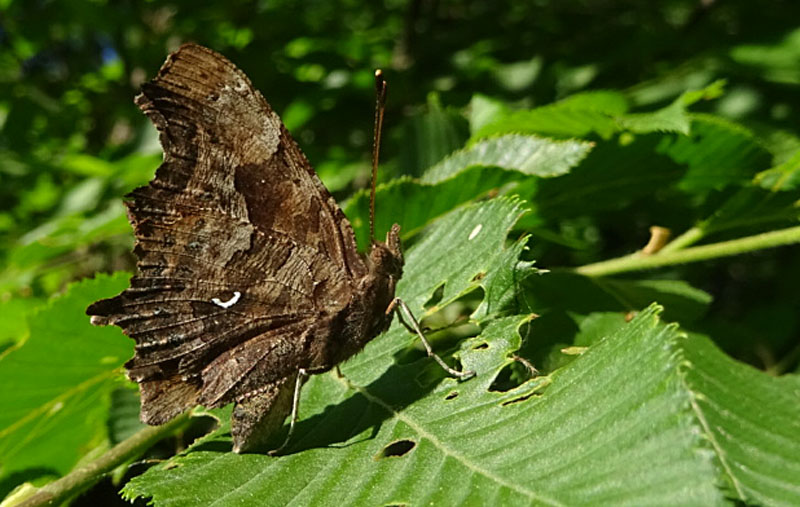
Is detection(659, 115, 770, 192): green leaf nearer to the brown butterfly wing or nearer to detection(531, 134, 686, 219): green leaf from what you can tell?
detection(531, 134, 686, 219): green leaf

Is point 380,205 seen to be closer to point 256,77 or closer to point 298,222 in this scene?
point 298,222

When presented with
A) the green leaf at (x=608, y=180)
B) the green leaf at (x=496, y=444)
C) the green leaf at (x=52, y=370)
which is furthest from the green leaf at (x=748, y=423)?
the green leaf at (x=52, y=370)

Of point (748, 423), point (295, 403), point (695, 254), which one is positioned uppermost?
point (295, 403)

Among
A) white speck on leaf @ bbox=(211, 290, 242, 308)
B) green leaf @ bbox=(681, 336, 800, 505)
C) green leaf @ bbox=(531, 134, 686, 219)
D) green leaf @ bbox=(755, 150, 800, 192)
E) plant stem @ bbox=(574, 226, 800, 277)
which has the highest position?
white speck on leaf @ bbox=(211, 290, 242, 308)

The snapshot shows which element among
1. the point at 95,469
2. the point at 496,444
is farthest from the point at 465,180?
the point at 95,469

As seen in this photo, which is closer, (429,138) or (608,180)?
(608,180)

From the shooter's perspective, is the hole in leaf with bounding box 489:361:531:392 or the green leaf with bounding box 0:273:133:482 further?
the green leaf with bounding box 0:273:133:482

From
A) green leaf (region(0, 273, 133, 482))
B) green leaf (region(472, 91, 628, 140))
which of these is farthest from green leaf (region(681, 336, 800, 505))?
green leaf (region(0, 273, 133, 482))

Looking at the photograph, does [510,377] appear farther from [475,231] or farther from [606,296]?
[606,296]
